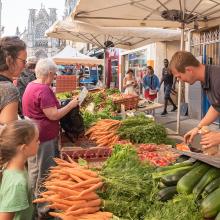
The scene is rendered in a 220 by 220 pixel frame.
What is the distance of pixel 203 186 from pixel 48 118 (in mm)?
2848

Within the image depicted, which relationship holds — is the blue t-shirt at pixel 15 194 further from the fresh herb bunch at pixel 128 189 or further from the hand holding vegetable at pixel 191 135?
the hand holding vegetable at pixel 191 135

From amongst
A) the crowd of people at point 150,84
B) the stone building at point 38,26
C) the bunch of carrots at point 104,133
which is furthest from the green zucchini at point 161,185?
the stone building at point 38,26

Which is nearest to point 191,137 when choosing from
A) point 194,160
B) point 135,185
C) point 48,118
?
point 194,160

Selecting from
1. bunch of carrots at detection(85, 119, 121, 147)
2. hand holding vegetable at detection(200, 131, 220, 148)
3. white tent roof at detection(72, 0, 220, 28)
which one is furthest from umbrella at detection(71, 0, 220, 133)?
hand holding vegetable at detection(200, 131, 220, 148)

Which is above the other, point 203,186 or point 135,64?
point 135,64

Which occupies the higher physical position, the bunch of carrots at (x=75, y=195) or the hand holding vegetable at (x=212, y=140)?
the hand holding vegetable at (x=212, y=140)

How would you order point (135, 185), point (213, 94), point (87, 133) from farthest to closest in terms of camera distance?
point (87, 133), point (213, 94), point (135, 185)

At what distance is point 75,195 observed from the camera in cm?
312

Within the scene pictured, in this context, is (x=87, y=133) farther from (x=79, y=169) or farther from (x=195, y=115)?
(x=195, y=115)

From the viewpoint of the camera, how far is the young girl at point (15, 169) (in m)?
2.62

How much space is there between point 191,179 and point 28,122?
1212 millimetres

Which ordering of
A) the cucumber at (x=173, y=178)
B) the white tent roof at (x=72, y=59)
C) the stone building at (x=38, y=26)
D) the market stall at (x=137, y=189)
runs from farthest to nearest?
1. the stone building at (x=38, y=26)
2. the white tent roof at (x=72, y=59)
3. the cucumber at (x=173, y=178)
4. the market stall at (x=137, y=189)

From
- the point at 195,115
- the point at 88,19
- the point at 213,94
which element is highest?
the point at 88,19

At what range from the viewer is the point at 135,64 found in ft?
83.5
